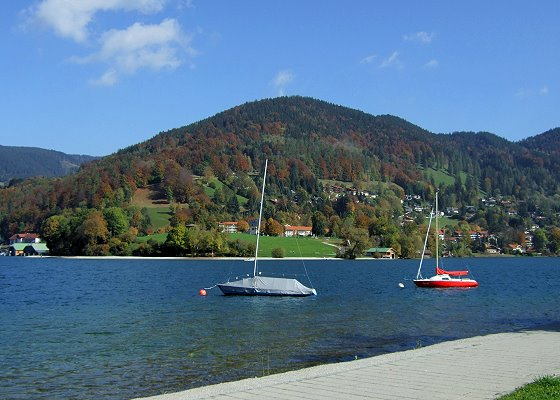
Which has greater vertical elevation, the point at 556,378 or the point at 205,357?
the point at 556,378

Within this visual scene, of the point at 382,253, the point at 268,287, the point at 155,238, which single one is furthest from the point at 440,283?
the point at 382,253

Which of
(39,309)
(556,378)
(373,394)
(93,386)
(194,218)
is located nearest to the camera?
(373,394)

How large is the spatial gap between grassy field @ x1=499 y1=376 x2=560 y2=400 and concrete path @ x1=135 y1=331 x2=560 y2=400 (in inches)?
16.8

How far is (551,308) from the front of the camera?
166ft

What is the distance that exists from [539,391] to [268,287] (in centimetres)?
4590

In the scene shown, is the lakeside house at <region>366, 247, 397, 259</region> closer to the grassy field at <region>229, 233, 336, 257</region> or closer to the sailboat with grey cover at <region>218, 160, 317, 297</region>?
the grassy field at <region>229, 233, 336, 257</region>

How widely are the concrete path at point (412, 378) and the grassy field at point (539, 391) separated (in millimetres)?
427

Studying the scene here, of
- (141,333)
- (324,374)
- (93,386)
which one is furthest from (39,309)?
(324,374)

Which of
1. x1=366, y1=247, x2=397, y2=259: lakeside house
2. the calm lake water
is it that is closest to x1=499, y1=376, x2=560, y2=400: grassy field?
the calm lake water

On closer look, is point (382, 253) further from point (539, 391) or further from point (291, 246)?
point (539, 391)

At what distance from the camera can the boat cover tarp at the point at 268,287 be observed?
193 feet

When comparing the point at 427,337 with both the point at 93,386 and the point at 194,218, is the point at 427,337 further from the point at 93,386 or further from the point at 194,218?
the point at 194,218

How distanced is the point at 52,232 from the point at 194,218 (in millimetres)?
41454

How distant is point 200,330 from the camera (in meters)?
35.2
